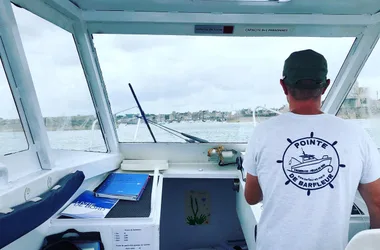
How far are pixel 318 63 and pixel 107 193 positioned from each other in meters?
1.42

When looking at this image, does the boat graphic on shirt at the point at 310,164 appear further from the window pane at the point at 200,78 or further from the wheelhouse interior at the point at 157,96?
the window pane at the point at 200,78

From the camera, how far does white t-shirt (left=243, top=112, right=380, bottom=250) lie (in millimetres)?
1013

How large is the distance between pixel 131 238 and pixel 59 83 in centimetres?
114

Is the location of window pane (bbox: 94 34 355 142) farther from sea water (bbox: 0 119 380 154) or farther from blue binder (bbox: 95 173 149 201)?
blue binder (bbox: 95 173 149 201)

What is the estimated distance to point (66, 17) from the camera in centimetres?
184

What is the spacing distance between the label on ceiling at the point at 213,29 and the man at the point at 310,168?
1051mm

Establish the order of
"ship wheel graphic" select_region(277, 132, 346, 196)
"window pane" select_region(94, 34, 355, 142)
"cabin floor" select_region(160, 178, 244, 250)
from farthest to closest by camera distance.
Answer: "cabin floor" select_region(160, 178, 244, 250), "window pane" select_region(94, 34, 355, 142), "ship wheel graphic" select_region(277, 132, 346, 196)

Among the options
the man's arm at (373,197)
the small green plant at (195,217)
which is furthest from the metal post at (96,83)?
the man's arm at (373,197)

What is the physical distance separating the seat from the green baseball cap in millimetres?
545

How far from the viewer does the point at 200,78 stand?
2395 millimetres

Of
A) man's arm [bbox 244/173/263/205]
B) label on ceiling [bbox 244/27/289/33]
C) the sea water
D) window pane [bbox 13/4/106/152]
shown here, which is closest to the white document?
man's arm [bbox 244/173/263/205]

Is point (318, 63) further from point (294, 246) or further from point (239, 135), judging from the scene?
point (239, 135)

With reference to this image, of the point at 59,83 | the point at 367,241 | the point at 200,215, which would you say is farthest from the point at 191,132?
the point at 367,241

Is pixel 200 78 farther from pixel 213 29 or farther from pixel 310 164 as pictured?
pixel 310 164
